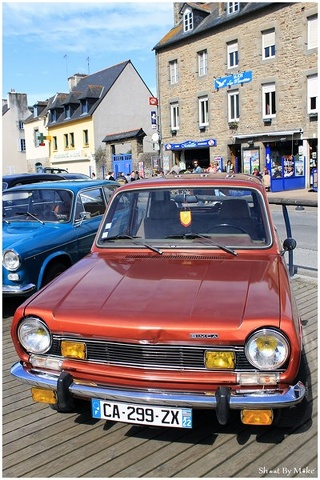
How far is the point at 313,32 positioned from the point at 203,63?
27.1 ft

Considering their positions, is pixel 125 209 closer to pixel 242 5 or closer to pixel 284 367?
pixel 284 367

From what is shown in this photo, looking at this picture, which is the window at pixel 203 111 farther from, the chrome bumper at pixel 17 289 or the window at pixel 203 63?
the chrome bumper at pixel 17 289

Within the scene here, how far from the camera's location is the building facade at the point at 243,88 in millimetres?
24031

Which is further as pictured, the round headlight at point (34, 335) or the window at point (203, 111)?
the window at point (203, 111)

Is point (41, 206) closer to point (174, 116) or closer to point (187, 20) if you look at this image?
point (174, 116)

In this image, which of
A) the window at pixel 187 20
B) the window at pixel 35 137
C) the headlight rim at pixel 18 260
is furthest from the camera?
the window at pixel 35 137

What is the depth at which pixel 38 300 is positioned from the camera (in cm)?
318

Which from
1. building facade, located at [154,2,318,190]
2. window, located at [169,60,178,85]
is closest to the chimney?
building facade, located at [154,2,318,190]

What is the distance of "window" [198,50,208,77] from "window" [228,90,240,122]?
9.61ft

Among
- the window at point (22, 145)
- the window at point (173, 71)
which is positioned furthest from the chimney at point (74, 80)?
the window at point (173, 71)

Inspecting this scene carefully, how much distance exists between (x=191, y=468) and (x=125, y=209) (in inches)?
91.4

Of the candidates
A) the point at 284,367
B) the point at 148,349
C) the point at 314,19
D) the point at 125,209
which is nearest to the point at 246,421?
the point at 284,367

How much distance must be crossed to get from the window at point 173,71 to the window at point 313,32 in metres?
10.7

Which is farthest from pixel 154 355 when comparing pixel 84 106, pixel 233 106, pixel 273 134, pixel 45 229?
pixel 84 106
